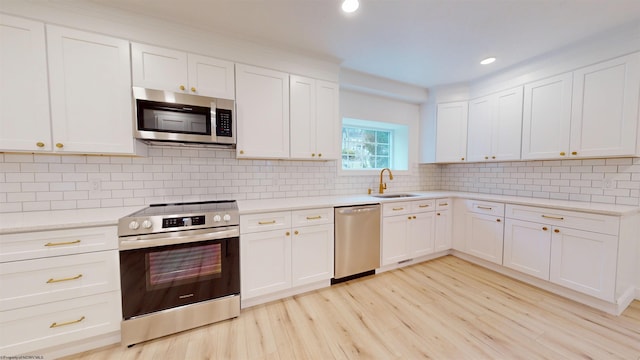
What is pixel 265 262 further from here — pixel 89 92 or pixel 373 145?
pixel 373 145

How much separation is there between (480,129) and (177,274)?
3997 mm

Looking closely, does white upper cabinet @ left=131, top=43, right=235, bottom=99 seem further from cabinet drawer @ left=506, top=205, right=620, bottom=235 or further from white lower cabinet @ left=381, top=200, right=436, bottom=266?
cabinet drawer @ left=506, top=205, right=620, bottom=235

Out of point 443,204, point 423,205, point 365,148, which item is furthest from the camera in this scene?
point 365,148

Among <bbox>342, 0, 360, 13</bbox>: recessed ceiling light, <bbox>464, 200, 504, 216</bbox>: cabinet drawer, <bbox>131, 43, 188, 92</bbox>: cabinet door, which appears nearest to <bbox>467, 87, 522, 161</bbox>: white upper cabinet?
<bbox>464, 200, 504, 216</bbox>: cabinet drawer

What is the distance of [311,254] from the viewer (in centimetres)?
233

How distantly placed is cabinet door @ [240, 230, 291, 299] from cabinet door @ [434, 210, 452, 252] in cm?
218

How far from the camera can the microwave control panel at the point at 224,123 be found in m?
2.07

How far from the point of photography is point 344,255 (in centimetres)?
251

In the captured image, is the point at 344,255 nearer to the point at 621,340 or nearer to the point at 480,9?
the point at 621,340

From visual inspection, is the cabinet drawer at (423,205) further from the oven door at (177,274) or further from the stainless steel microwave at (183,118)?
the stainless steel microwave at (183,118)

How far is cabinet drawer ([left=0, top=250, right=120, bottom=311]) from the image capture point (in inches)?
55.0

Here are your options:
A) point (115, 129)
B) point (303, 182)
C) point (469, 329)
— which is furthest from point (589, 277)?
point (115, 129)

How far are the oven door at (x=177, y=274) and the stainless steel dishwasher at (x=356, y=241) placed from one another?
106cm

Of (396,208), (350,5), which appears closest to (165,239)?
(350,5)
